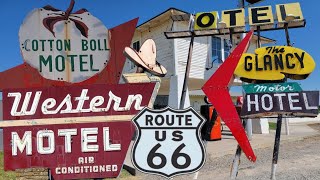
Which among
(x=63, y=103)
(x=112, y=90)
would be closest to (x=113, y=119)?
(x=112, y=90)

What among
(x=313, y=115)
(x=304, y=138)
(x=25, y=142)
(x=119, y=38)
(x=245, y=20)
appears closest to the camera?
(x=25, y=142)

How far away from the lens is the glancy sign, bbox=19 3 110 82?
4754 millimetres

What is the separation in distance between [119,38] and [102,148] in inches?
63.0

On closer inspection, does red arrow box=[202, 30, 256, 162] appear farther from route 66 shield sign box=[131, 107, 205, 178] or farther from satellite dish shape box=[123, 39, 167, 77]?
satellite dish shape box=[123, 39, 167, 77]

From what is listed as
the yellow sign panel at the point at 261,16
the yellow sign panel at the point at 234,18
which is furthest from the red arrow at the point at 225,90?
the yellow sign panel at the point at 234,18

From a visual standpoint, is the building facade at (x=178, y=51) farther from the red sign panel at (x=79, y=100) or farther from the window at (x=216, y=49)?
the red sign panel at (x=79, y=100)

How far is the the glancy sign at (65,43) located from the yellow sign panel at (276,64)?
2764mm

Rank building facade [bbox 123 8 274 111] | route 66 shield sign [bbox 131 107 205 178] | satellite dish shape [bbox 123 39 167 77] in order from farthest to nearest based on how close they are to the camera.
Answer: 1. building facade [bbox 123 8 274 111]
2. satellite dish shape [bbox 123 39 167 77]
3. route 66 shield sign [bbox 131 107 205 178]

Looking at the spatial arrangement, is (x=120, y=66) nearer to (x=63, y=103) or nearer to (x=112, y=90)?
(x=112, y=90)

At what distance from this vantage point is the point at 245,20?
23.9ft

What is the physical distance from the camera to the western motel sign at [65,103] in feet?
15.0

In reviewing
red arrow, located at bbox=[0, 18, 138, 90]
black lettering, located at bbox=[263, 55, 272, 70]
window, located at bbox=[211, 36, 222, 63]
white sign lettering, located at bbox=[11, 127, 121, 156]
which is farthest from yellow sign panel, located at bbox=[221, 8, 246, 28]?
window, located at bbox=[211, 36, 222, 63]

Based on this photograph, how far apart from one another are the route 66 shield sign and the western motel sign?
0.37 m

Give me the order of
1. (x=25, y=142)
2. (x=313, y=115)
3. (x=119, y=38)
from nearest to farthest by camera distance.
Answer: (x=25, y=142) < (x=119, y=38) < (x=313, y=115)
